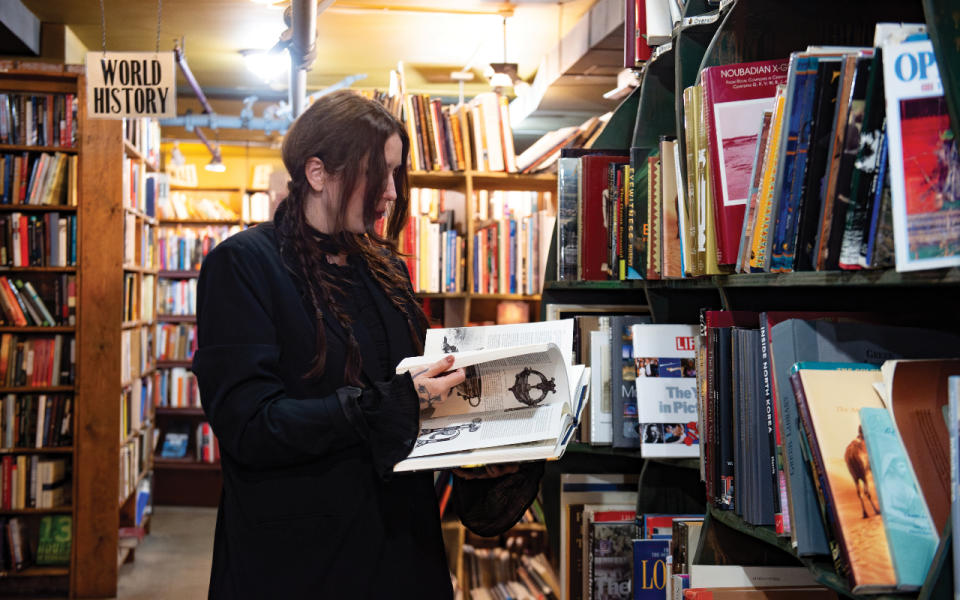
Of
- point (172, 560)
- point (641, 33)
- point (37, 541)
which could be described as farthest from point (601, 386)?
point (172, 560)

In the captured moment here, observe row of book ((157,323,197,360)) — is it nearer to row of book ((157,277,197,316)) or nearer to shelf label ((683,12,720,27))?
row of book ((157,277,197,316))

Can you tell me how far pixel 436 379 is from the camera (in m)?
1.26

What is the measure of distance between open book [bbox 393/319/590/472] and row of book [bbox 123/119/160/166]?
12.2ft

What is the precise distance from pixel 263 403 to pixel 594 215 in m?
0.97

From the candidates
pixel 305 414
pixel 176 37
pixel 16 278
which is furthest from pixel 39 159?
pixel 305 414

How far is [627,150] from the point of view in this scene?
1.99 metres

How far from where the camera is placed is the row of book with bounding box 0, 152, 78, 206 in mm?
4254

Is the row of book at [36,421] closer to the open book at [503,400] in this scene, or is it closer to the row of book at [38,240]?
the row of book at [38,240]

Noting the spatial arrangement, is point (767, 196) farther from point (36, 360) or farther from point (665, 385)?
point (36, 360)

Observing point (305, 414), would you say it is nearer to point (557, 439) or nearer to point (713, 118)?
point (557, 439)

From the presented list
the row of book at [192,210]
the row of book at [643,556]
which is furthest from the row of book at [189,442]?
the row of book at [643,556]

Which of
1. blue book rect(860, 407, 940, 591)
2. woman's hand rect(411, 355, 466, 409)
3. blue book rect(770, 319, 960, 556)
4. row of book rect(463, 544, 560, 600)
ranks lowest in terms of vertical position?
row of book rect(463, 544, 560, 600)

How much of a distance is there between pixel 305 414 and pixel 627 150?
109 cm

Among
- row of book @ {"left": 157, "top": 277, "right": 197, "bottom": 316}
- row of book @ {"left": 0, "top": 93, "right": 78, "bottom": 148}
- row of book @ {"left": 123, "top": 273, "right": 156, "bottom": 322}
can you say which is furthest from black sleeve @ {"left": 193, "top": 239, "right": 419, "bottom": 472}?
row of book @ {"left": 157, "top": 277, "right": 197, "bottom": 316}
